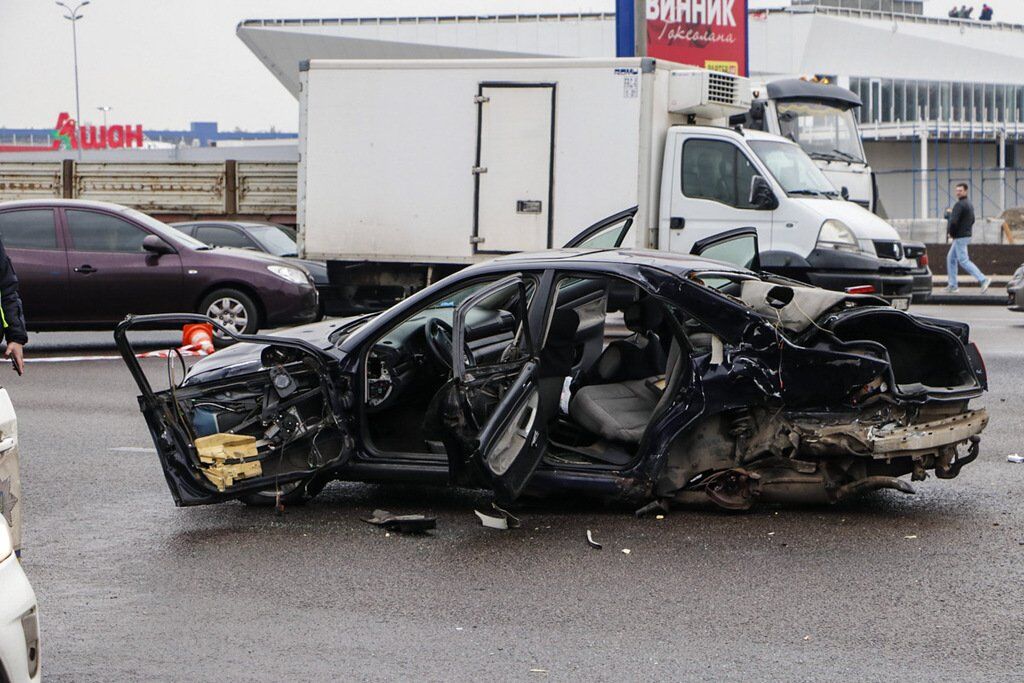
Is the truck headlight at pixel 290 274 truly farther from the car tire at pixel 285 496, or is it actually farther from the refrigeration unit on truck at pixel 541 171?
the car tire at pixel 285 496

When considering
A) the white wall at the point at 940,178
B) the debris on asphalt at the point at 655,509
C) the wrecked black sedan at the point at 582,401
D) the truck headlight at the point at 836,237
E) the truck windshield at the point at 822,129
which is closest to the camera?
the wrecked black sedan at the point at 582,401

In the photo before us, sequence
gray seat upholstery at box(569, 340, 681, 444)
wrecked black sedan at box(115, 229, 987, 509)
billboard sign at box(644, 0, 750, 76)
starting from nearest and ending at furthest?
wrecked black sedan at box(115, 229, 987, 509), gray seat upholstery at box(569, 340, 681, 444), billboard sign at box(644, 0, 750, 76)

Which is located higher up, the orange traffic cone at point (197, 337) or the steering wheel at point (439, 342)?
the steering wheel at point (439, 342)

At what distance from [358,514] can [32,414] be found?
4.23m

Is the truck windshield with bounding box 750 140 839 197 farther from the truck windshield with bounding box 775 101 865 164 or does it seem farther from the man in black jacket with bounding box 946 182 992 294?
the man in black jacket with bounding box 946 182 992 294

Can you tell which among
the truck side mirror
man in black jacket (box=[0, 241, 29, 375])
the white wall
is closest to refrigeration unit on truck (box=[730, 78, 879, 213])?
the truck side mirror

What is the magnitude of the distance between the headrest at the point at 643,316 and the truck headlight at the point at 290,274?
7186 mm

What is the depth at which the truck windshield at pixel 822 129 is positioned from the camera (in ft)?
61.7

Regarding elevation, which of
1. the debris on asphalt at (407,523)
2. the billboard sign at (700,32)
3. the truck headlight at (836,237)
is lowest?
the debris on asphalt at (407,523)

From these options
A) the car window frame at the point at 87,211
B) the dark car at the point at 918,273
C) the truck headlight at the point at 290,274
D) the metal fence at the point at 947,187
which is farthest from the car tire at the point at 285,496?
the metal fence at the point at 947,187

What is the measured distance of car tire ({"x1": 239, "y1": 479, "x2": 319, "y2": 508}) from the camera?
6660 mm

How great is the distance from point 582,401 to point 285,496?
1.64 meters

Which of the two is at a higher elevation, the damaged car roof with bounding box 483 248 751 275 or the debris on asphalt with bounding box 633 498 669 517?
the damaged car roof with bounding box 483 248 751 275

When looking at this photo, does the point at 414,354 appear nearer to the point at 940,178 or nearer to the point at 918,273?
the point at 918,273
